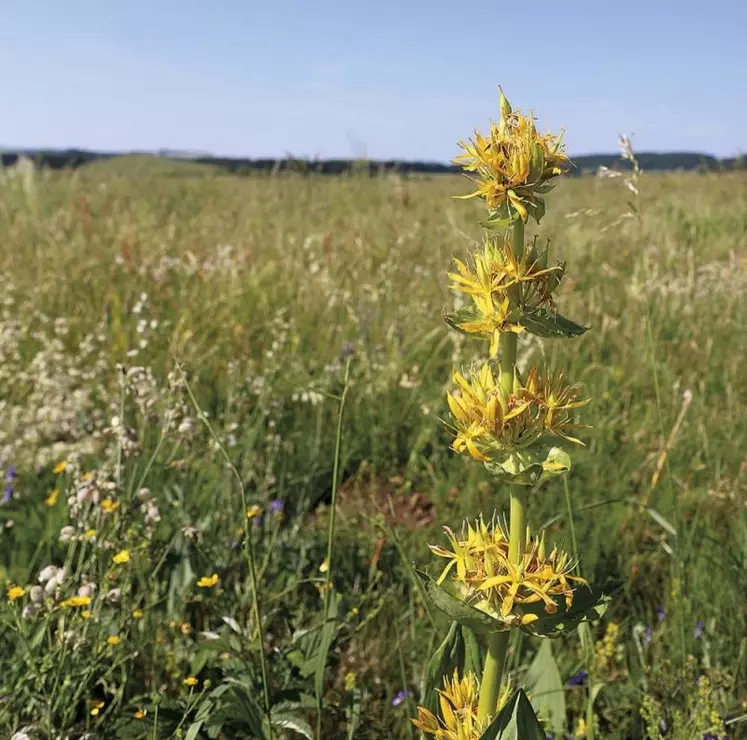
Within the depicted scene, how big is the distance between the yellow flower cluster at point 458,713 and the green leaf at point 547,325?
1.57 ft

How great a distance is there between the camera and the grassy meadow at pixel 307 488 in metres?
1.56

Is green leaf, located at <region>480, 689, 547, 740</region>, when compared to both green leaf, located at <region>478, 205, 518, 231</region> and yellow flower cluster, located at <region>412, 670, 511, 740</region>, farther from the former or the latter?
green leaf, located at <region>478, 205, 518, 231</region>

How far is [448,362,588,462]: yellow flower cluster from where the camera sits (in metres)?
0.98

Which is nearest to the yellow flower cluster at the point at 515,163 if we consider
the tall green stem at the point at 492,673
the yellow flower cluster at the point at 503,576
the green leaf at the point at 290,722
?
the yellow flower cluster at the point at 503,576

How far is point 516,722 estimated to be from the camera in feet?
2.98

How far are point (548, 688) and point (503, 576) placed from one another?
82 cm

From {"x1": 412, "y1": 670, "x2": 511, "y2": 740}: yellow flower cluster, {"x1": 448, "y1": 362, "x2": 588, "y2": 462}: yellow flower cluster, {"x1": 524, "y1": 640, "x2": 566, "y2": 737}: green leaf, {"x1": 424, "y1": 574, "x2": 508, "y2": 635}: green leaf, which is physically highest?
{"x1": 448, "y1": 362, "x2": 588, "y2": 462}: yellow flower cluster

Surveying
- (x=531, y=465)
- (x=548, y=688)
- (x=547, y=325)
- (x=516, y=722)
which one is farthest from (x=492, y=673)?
(x=548, y=688)

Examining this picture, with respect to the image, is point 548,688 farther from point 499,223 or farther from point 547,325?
point 499,223

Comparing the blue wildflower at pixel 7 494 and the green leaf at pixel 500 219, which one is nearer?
the green leaf at pixel 500 219

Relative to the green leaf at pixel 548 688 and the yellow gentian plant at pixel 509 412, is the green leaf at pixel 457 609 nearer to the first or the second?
the yellow gentian plant at pixel 509 412

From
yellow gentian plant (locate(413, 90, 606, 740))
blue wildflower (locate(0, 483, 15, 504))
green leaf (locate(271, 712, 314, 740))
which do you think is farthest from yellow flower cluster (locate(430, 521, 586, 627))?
blue wildflower (locate(0, 483, 15, 504))

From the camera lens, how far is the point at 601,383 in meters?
3.52

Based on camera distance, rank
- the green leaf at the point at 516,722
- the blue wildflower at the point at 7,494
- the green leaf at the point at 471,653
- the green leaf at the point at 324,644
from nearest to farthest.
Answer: the green leaf at the point at 516,722, the green leaf at the point at 471,653, the green leaf at the point at 324,644, the blue wildflower at the point at 7,494
